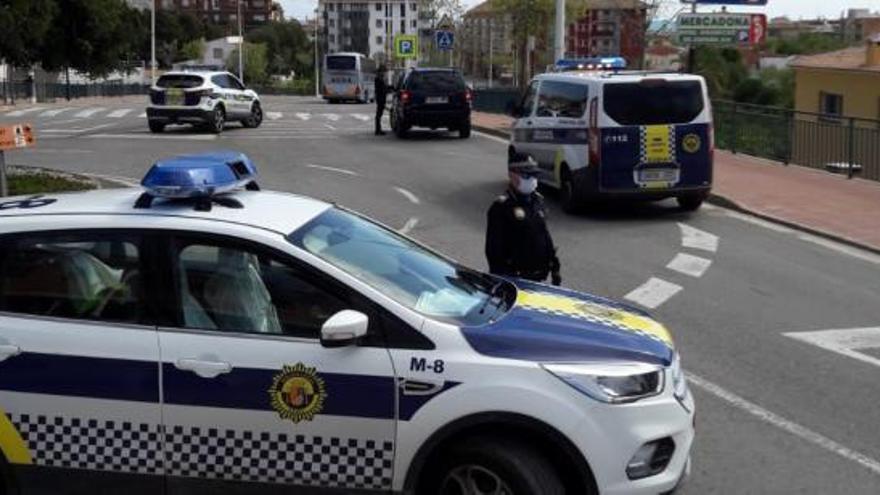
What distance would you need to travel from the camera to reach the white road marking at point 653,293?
9656 millimetres

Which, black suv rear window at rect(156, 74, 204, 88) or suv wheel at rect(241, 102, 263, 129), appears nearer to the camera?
black suv rear window at rect(156, 74, 204, 88)

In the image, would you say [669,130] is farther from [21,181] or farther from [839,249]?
[21,181]

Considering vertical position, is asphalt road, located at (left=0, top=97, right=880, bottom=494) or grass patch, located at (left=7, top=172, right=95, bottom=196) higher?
grass patch, located at (left=7, top=172, right=95, bottom=196)

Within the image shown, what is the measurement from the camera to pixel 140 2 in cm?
11844

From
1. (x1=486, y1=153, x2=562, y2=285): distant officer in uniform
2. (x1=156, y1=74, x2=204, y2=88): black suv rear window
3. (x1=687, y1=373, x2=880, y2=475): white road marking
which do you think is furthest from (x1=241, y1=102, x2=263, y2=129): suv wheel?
(x1=687, y1=373, x2=880, y2=475): white road marking

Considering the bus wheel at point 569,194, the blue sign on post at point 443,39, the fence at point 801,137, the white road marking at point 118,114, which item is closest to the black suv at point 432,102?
the fence at point 801,137

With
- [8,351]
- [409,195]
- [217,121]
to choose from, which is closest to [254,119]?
[217,121]

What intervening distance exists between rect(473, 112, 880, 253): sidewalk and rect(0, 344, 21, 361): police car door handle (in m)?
10.8

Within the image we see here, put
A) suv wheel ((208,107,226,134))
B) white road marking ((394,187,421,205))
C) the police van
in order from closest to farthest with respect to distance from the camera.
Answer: the police van < white road marking ((394,187,421,205)) < suv wheel ((208,107,226,134))

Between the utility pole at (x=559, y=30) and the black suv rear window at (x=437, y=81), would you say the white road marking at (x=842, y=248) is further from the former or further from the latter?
the utility pole at (x=559, y=30)

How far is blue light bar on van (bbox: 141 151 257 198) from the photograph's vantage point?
14.9 ft

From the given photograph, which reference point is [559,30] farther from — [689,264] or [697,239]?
[689,264]

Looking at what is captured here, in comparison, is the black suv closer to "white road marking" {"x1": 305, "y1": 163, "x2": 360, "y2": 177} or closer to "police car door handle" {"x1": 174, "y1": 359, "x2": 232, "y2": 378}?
"white road marking" {"x1": 305, "y1": 163, "x2": 360, "y2": 177}

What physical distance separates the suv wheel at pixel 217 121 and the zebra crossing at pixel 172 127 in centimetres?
27
